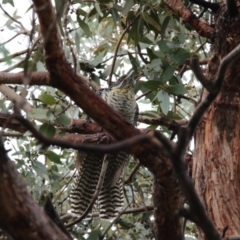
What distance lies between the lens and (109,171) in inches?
115

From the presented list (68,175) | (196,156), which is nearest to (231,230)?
(196,156)

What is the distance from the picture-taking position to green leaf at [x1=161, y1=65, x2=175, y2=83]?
214 cm

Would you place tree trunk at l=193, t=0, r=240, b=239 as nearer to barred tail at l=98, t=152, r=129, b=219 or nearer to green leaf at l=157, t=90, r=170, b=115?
green leaf at l=157, t=90, r=170, b=115

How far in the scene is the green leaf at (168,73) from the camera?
2.14m

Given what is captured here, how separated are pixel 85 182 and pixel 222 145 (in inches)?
39.4

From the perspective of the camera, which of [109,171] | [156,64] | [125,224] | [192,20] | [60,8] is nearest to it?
[60,8]

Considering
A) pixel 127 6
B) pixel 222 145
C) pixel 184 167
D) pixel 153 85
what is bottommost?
pixel 184 167

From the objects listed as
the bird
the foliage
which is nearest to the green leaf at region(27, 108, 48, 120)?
the foliage

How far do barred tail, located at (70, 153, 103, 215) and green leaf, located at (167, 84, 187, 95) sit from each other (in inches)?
29.3

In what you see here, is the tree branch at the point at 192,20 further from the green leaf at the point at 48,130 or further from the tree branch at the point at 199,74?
the tree branch at the point at 199,74

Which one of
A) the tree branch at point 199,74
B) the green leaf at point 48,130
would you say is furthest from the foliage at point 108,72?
the tree branch at point 199,74

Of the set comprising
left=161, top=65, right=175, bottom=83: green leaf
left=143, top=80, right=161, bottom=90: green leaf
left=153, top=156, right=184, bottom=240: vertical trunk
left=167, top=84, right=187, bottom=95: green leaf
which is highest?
left=161, top=65, right=175, bottom=83: green leaf

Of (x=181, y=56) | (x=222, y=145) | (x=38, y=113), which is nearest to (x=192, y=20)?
(x=181, y=56)

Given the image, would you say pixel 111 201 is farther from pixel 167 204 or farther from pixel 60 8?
pixel 60 8
